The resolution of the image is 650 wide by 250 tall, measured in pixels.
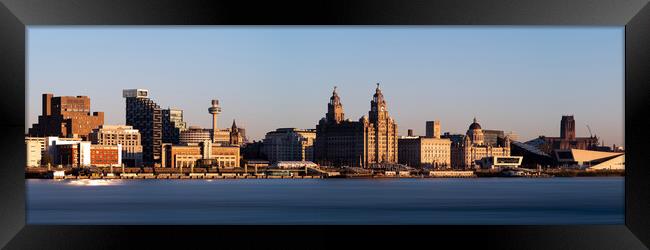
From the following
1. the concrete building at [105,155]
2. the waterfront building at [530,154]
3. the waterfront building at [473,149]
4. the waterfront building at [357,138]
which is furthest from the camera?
the waterfront building at [530,154]

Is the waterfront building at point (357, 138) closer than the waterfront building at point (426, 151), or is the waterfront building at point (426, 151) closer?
the waterfront building at point (357, 138)

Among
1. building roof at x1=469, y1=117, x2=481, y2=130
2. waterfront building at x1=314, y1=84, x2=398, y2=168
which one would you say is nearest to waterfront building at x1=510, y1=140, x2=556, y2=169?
building roof at x1=469, y1=117, x2=481, y2=130

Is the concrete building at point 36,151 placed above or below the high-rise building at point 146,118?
below

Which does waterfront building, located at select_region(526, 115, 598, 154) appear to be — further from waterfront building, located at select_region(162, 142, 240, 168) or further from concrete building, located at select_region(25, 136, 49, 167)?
concrete building, located at select_region(25, 136, 49, 167)

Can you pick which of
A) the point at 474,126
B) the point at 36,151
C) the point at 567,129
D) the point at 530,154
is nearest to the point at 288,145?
the point at 474,126

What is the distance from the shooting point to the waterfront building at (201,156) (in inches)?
3123

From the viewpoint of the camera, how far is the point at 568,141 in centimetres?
8456

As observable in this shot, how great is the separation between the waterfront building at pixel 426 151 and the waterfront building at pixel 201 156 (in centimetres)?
1512

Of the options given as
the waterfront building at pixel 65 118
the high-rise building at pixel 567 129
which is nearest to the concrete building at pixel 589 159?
the high-rise building at pixel 567 129

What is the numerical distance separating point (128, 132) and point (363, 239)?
78.1 meters

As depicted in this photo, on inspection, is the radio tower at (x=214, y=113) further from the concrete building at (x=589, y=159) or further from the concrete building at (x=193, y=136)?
the concrete building at (x=589, y=159)

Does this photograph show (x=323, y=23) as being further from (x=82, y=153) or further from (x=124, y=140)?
(x=124, y=140)

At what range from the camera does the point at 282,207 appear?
35.2 meters

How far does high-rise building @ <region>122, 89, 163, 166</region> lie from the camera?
285 feet
